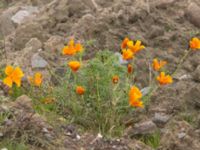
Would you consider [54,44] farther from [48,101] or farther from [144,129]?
[144,129]

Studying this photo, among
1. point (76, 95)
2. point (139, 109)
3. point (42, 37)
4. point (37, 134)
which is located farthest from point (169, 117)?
point (42, 37)

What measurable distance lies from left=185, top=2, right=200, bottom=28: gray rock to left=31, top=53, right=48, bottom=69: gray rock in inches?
63.9

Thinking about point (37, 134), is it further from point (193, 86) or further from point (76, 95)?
point (193, 86)

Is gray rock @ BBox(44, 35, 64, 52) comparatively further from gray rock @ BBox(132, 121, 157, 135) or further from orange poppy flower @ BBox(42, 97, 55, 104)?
gray rock @ BBox(132, 121, 157, 135)

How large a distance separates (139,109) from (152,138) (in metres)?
0.46

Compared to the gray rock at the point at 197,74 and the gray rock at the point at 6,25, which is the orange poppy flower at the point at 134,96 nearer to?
the gray rock at the point at 197,74

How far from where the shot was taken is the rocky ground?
15.2 feet

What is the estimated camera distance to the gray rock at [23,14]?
7.95 meters

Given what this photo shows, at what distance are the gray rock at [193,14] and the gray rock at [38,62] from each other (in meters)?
1.62

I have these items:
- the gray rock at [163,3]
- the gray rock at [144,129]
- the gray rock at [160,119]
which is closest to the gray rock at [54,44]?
the gray rock at [163,3]

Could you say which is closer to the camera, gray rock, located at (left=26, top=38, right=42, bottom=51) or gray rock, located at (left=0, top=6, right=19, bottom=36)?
gray rock, located at (left=26, top=38, right=42, bottom=51)

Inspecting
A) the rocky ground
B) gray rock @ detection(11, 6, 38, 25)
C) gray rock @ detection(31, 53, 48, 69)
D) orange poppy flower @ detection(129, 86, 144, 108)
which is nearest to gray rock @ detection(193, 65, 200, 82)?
the rocky ground

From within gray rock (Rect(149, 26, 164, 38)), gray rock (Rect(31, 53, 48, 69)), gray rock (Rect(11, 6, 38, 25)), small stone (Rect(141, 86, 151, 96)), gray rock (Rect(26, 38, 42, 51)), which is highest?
gray rock (Rect(26, 38, 42, 51))

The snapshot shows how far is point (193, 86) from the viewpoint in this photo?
5457 millimetres
